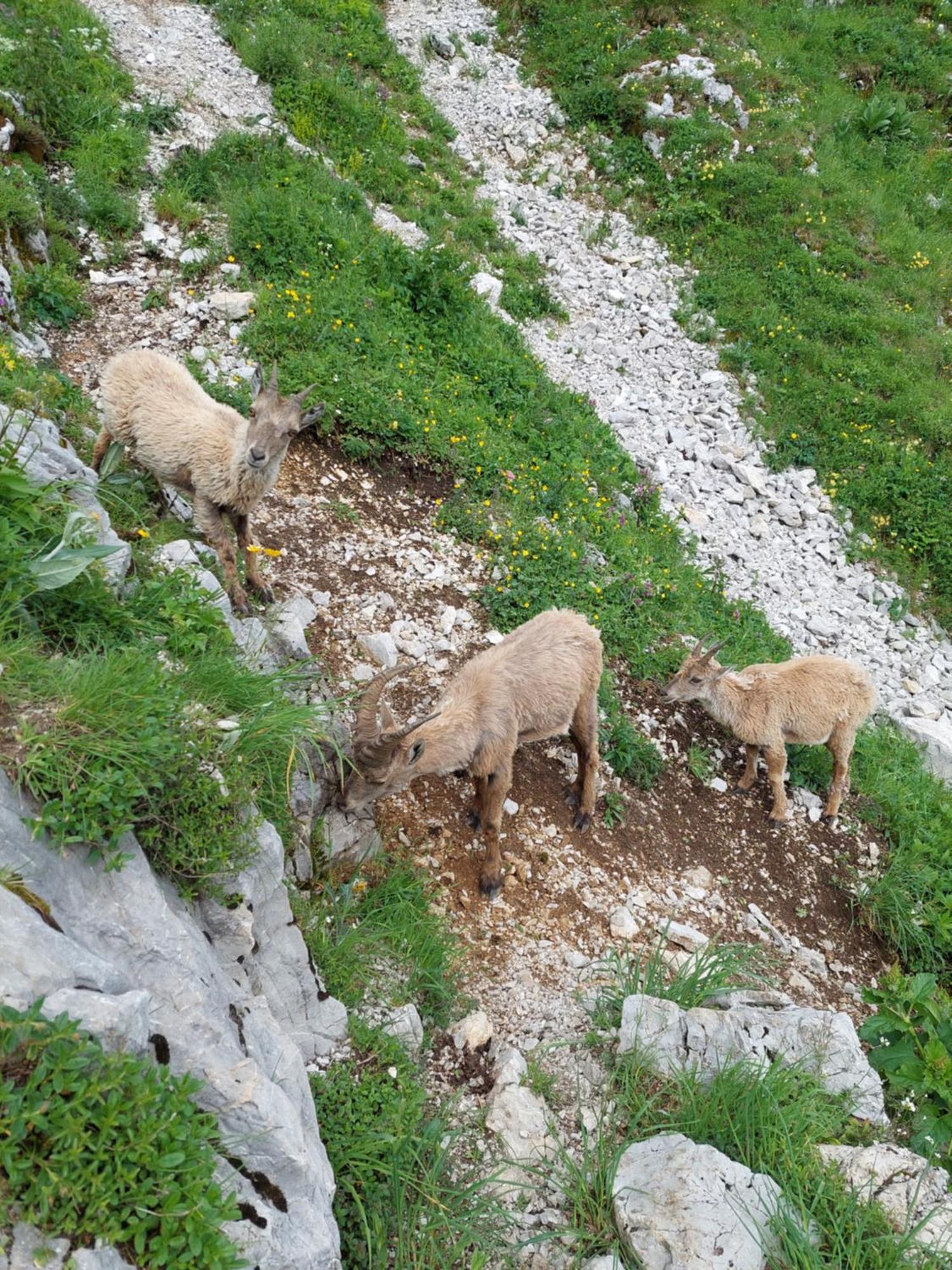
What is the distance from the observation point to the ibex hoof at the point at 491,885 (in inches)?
267

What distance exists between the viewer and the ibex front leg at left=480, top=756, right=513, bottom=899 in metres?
6.81

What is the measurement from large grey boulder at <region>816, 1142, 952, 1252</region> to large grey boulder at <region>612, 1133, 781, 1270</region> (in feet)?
A: 1.91

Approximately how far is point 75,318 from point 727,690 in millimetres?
A: 8640

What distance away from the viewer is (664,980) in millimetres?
6199

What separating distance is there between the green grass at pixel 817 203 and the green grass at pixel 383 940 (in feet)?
34.6

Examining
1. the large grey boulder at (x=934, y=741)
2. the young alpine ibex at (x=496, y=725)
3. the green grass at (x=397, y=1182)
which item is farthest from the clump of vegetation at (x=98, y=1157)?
the large grey boulder at (x=934, y=741)

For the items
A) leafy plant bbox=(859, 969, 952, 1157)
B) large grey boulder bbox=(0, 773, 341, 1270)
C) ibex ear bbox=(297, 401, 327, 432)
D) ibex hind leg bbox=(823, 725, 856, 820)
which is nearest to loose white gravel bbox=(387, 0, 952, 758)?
ibex hind leg bbox=(823, 725, 856, 820)

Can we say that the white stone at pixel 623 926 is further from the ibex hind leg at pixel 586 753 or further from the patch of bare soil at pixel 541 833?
the ibex hind leg at pixel 586 753

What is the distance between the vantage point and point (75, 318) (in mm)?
9711

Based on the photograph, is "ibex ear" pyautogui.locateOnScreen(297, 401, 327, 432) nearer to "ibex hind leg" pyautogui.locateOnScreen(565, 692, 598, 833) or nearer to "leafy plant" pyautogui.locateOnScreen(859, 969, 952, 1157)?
"ibex hind leg" pyautogui.locateOnScreen(565, 692, 598, 833)

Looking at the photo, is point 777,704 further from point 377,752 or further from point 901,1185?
point 377,752

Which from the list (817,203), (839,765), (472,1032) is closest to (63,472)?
(472,1032)

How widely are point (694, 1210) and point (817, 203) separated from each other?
1790 cm

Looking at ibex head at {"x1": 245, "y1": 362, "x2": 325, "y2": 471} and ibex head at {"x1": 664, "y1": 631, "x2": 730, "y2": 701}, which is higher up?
ibex head at {"x1": 245, "y1": 362, "x2": 325, "y2": 471}
